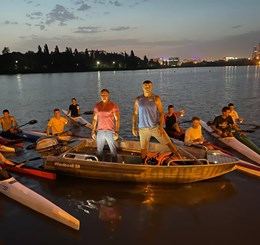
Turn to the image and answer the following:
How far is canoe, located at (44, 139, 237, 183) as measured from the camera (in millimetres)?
7949

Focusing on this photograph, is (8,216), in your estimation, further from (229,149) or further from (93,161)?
(229,149)

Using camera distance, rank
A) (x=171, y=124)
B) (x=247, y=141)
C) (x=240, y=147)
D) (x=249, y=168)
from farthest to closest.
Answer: (x=171, y=124)
(x=247, y=141)
(x=240, y=147)
(x=249, y=168)

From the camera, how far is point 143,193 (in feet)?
26.1

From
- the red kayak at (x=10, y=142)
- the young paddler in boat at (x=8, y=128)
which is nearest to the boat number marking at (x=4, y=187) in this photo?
the red kayak at (x=10, y=142)

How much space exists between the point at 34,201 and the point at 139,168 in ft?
9.69

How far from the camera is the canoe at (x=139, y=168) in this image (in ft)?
26.1

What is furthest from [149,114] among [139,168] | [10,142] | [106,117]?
[10,142]

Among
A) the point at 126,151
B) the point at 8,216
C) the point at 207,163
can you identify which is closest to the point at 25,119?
the point at 126,151

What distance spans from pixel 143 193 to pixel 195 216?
1691 millimetres

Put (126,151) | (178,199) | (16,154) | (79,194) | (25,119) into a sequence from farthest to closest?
1. (25,119)
2. (16,154)
3. (126,151)
4. (79,194)
5. (178,199)

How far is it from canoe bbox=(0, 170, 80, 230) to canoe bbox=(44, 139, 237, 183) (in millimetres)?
1469

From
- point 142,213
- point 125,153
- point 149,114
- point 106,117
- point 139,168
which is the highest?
point 149,114

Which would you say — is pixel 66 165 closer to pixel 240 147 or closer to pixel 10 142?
pixel 10 142

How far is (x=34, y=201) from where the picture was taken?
7.16m
